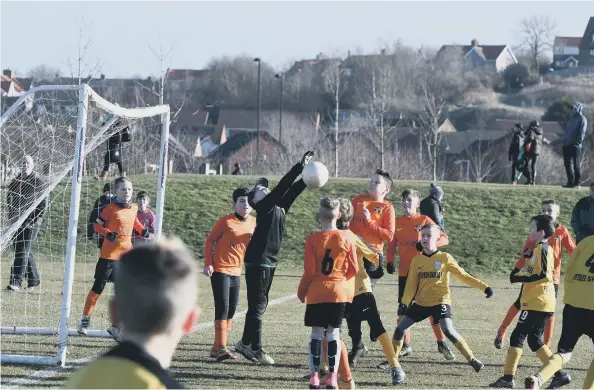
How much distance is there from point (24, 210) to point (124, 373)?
1045 cm

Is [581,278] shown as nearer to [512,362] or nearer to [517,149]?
[512,362]

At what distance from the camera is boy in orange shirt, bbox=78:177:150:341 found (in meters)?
11.0

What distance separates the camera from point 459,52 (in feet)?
356

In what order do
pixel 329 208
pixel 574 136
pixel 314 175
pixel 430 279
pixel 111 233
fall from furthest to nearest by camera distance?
1. pixel 574 136
2. pixel 111 233
3. pixel 430 279
4. pixel 314 175
5. pixel 329 208

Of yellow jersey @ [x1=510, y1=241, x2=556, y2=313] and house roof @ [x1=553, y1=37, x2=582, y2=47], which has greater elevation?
house roof @ [x1=553, y1=37, x2=582, y2=47]

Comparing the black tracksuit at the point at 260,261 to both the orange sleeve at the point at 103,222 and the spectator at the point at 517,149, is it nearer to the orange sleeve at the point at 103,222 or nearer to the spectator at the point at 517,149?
the orange sleeve at the point at 103,222

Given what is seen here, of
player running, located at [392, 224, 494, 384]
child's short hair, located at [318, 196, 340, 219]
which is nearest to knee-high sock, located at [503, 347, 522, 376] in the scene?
player running, located at [392, 224, 494, 384]

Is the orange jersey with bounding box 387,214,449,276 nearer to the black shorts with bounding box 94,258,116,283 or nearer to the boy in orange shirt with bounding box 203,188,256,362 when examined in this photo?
the boy in orange shirt with bounding box 203,188,256,362

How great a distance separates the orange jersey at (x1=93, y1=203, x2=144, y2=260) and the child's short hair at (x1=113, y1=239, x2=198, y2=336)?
8084 millimetres

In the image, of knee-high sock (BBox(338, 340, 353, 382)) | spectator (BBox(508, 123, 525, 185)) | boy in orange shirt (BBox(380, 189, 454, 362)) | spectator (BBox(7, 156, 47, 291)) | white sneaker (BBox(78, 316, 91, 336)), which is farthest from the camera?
spectator (BBox(508, 123, 525, 185))

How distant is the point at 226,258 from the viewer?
995 cm

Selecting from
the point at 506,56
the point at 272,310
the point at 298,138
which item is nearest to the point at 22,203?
the point at 272,310

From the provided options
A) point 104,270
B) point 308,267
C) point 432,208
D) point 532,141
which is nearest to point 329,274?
point 308,267

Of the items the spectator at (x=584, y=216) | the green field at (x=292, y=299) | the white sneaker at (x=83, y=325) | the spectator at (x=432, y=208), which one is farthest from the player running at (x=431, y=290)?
the white sneaker at (x=83, y=325)
